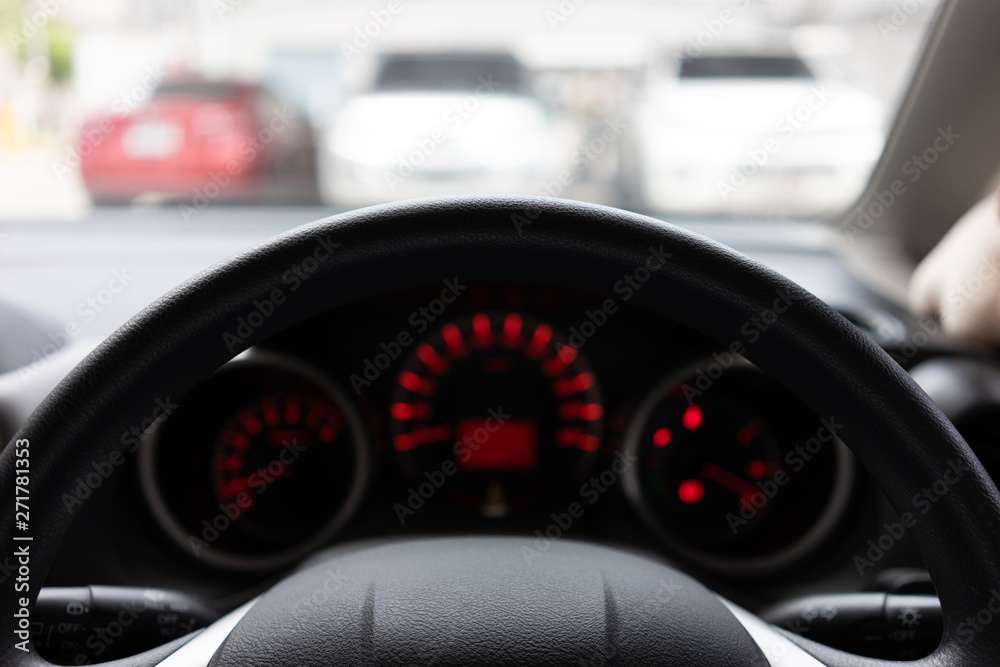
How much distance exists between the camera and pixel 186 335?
709 mm

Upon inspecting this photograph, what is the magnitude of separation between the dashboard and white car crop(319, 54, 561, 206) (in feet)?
4.15

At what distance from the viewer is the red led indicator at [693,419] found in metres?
1.70

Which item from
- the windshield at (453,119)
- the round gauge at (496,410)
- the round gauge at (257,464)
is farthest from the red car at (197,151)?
the round gauge at (496,410)

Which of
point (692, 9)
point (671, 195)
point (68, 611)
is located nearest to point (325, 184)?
point (671, 195)

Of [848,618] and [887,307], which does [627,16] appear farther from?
[848,618]

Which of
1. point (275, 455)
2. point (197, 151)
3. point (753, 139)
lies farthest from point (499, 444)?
point (197, 151)

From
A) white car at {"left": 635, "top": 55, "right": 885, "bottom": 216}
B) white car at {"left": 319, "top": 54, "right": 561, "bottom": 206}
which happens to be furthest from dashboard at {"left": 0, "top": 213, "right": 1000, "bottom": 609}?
white car at {"left": 319, "top": 54, "right": 561, "bottom": 206}

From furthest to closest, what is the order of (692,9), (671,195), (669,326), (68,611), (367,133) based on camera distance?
(692,9), (367,133), (671,195), (669,326), (68,611)

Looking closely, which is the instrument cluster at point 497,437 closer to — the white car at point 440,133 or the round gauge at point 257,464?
the round gauge at point 257,464

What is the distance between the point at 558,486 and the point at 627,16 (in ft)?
29.2

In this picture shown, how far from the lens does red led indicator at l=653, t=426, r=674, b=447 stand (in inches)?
66.6

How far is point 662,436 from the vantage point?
5.56 ft

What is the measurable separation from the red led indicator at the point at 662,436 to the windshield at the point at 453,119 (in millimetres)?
477

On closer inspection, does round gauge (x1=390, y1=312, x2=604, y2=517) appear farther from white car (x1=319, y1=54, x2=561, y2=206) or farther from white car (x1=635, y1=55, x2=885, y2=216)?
white car (x1=319, y1=54, x2=561, y2=206)
